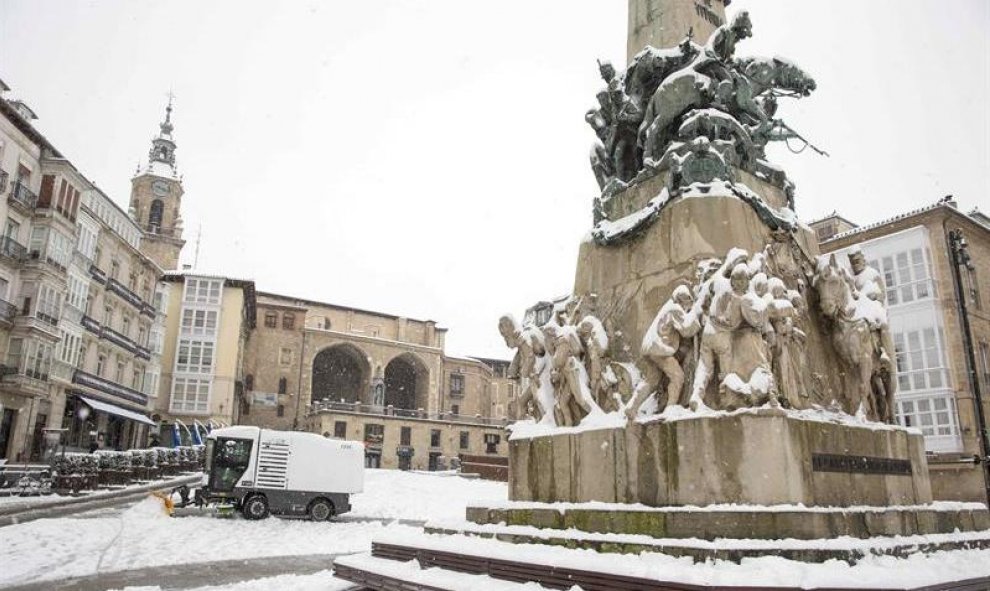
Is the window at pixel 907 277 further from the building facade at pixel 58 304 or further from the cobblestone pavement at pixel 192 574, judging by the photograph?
the building facade at pixel 58 304

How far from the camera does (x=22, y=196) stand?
31.9 metres

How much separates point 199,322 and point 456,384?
29.2 meters

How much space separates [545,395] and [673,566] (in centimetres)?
365

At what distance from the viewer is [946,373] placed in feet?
83.2

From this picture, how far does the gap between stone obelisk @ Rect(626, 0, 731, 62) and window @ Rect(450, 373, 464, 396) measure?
213 feet

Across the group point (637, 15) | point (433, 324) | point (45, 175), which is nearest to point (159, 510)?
point (637, 15)

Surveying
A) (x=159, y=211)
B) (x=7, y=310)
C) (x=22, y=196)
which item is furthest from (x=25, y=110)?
(x=159, y=211)

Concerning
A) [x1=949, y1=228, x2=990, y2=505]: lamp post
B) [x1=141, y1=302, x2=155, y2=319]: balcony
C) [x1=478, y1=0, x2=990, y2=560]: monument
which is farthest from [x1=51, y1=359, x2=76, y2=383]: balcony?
[x1=949, y1=228, x2=990, y2=505]: lamp post

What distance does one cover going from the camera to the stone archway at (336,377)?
71.0m

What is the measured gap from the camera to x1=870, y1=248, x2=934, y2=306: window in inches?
1056

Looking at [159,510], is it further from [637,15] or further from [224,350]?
[224,350]

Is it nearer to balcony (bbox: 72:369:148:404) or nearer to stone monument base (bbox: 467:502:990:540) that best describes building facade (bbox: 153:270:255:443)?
balcony (bbox: 72:369:148:404)

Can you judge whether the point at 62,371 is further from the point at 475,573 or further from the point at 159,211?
the point at 159,211

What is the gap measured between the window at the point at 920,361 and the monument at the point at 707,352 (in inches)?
805
